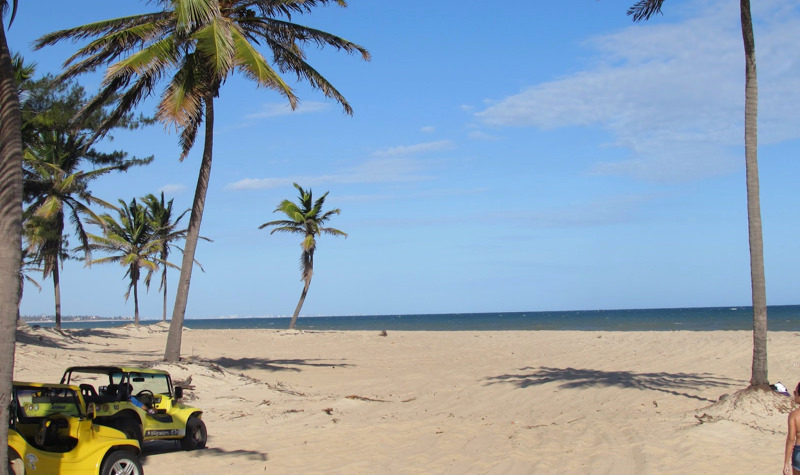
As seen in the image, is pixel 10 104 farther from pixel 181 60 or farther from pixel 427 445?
pixel 181 60

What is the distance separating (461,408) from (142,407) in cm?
741

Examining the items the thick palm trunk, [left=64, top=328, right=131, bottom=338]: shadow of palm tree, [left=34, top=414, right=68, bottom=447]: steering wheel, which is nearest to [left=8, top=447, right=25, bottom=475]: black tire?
the thick palm trunk

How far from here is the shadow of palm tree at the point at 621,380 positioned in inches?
626

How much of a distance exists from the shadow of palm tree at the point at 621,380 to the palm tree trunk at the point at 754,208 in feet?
7.25

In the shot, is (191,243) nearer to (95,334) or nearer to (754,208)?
(754,208)

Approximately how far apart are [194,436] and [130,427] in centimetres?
126

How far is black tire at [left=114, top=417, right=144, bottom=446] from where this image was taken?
29.6 feet

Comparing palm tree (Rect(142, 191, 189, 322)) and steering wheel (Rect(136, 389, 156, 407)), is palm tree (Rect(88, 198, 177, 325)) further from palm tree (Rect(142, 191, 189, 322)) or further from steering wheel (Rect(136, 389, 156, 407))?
steering wheel (Rect(136, 389, 156, 407))

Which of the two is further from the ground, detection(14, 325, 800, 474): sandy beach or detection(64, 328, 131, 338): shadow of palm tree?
detection(64, 328, 131, 338): shadow of palm tree

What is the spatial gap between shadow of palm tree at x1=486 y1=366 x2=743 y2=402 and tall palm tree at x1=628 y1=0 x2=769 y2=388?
2215mm

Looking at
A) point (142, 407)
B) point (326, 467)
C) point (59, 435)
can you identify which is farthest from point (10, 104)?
point (326, 467)

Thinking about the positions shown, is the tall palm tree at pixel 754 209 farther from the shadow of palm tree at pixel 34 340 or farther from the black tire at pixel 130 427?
the shadow of palm tree at pixel 34 340

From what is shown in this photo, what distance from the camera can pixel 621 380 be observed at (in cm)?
1750

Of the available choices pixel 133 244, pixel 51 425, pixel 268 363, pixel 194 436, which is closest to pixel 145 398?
pixel 194 436
